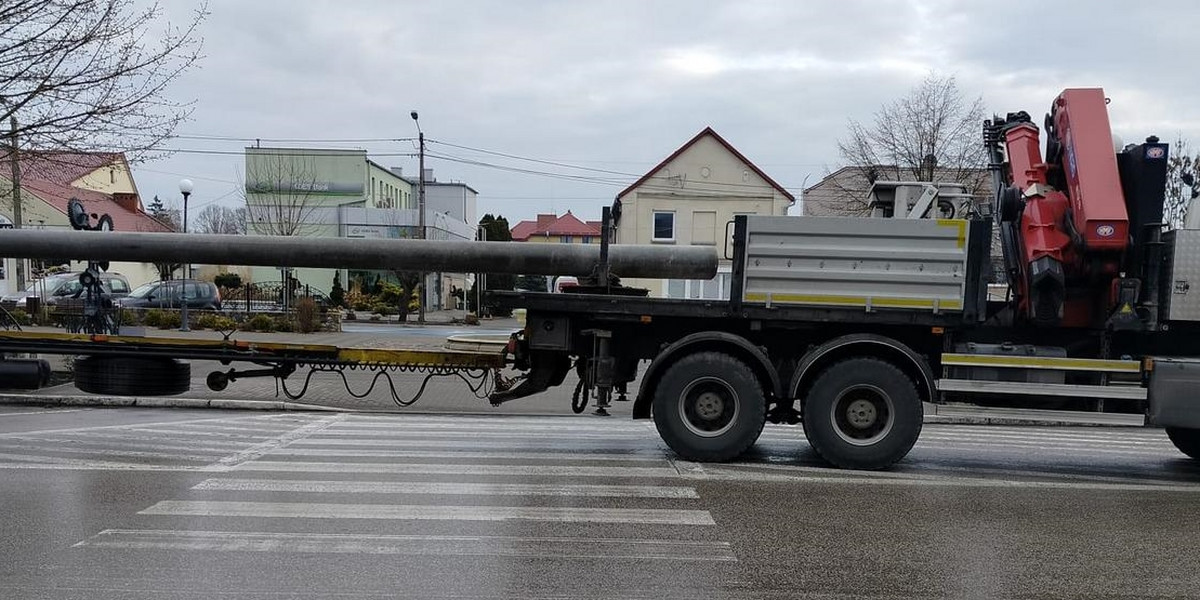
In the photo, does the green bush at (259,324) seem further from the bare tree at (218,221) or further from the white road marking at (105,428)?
the bare tree at (218,221)

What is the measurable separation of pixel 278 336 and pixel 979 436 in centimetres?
1951

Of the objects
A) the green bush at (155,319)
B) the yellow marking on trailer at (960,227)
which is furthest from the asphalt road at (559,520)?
the green bush at (155,319)

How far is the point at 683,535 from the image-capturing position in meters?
6.25

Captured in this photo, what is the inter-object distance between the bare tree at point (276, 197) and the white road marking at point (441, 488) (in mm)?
33632

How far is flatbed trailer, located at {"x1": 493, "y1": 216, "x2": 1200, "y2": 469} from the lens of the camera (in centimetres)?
830

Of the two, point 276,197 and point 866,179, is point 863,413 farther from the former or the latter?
point 276,197

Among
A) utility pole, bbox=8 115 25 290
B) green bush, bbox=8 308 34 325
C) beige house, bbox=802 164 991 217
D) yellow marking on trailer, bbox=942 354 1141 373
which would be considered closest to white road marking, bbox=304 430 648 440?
yellow marking on trailer, bbox=942 354 1141 373

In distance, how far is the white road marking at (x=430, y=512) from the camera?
660 centimetres

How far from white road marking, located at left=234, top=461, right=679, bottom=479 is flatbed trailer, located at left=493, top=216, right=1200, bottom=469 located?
63 centimetres

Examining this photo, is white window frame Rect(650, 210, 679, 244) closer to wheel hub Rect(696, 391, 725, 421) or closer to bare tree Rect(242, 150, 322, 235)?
bare tree Rect(242, 150, 322, 235)

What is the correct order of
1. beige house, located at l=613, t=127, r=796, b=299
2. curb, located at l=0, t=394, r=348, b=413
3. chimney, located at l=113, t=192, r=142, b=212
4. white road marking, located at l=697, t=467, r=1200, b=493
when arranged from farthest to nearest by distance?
chimney, located at l=113, t=192, r=142, b=212, beige house, located at l=613, t=127, r=796, b=299, curb, located at l=0, t=394, r=348, b=413, white road marking, located at l=697, t=467, r=1200, b=493

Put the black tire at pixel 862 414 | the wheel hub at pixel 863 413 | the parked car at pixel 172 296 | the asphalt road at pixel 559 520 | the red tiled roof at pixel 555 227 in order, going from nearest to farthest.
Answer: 1. the asphalt road at pixel 559 520
2. the black tire at pixel 862 414
3. the wheel hub at pixel 863 413
4. the parked car at pixel 172 296
5. the red tiled roof at pixel 555 227

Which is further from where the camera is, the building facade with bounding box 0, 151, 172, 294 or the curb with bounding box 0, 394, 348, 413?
the building facade with bounding box 0, 151, 172, 294

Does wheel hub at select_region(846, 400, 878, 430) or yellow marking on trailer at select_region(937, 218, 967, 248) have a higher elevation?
yellow marking on trailer at select_region(937, 218, 967, 248)
